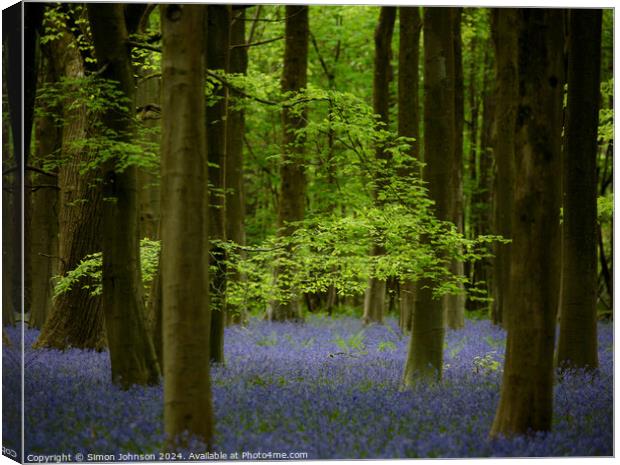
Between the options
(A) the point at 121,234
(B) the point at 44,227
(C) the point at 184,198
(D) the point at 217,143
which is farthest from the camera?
(B) the point at 44,227

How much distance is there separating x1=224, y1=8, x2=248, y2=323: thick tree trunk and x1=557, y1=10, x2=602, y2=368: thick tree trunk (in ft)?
17.6

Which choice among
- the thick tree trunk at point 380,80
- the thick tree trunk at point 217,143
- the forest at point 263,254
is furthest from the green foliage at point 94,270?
the thick tree trunk at point 380,80

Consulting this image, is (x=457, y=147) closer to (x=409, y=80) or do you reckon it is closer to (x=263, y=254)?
(x=409, y=80)

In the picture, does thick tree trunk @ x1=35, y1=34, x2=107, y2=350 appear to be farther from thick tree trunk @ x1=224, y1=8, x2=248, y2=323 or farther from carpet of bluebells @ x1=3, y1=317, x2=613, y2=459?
thick tree trunk @ x1=224, y1=8, x2=248, y2=323

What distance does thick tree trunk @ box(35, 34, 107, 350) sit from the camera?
1101cm

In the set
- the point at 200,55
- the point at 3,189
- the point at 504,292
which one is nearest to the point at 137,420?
the point at 3,189

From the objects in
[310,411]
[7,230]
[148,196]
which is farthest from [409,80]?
[7,230]

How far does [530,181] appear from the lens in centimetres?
746

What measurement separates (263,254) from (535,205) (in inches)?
173

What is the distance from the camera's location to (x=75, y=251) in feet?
36.0

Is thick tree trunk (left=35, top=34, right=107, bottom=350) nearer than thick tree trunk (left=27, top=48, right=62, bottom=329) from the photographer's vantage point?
Yes

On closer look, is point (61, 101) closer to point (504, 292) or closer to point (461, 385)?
point (461, 385)

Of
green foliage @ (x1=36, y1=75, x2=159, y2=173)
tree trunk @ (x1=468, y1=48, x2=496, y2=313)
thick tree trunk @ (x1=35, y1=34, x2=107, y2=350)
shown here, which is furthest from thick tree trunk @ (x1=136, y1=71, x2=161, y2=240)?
tree trunk @ (x1=468, y1=48, x2=496, y2=313)

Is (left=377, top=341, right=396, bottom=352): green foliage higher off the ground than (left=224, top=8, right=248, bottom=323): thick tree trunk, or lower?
lower
